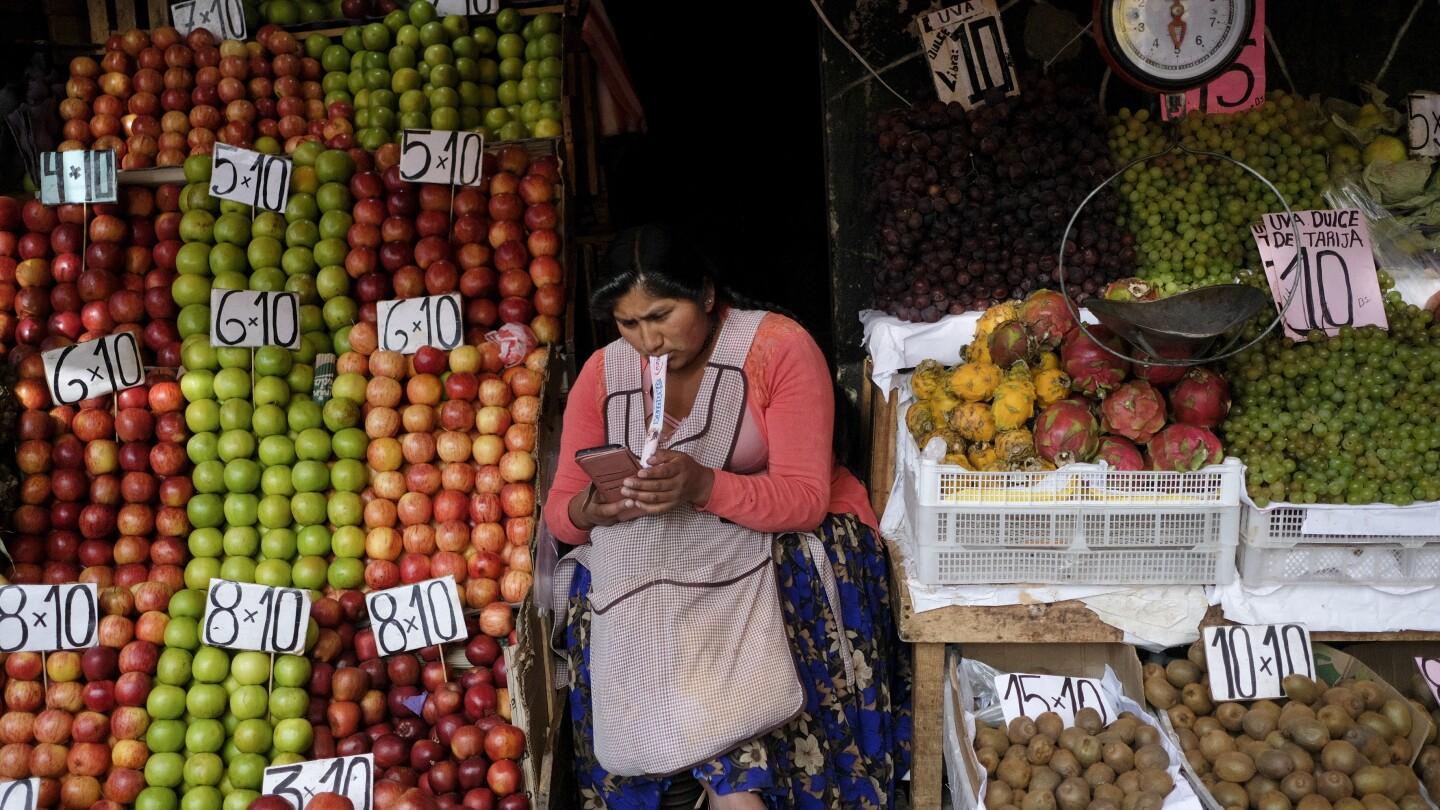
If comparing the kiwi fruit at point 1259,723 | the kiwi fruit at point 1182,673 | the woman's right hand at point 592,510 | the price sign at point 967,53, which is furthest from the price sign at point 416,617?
the price sign at point 967,53

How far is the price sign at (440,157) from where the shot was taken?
303 centimetres

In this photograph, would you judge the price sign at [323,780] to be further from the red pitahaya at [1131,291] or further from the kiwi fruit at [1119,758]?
the red pitahaya at [1131,291]

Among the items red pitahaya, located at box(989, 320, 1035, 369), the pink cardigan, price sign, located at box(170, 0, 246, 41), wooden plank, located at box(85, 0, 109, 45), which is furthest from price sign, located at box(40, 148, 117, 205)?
red pitahaya, located at box(989, 320, 1035, 369)

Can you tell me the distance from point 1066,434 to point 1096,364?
7.7 inches

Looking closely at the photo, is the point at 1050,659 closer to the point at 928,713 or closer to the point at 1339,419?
the point at 928,713

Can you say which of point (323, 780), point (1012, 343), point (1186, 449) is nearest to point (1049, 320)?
point (1012, 343)

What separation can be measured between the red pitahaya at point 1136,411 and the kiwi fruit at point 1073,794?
2.41ft

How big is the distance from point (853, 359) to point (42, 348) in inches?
91.7

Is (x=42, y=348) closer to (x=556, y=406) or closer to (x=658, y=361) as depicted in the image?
(x=556, y=406)

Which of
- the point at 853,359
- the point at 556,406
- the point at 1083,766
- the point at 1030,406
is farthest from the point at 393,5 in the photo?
the point at 1083,766

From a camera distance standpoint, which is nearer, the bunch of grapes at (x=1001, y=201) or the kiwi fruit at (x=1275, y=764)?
the kiwi fruit at (x=1275, y=764)

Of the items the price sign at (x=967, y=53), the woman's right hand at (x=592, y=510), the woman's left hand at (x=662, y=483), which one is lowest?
the woman's right hand at (x=592, y=510)

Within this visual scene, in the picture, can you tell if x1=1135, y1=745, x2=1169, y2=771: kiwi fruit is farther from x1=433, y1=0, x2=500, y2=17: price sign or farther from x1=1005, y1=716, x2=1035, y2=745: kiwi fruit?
x1=433, y1=0, x2=500, y2=17: price sign

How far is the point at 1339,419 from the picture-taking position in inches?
90.2
